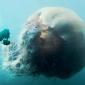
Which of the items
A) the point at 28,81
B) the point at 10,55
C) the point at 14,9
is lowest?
the point at 28,81

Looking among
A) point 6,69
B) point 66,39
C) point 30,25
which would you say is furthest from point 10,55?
point 66,39

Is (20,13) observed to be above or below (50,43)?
→ above

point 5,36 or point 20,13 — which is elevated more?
point 20,13

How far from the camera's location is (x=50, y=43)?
4.50 feet

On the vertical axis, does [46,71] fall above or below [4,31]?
below

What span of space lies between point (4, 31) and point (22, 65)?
210mm

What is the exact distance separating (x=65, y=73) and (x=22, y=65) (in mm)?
251

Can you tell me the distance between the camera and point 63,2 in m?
1.41

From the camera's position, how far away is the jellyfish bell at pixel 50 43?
1.35 m

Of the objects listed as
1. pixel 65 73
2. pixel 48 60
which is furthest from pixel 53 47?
pixel 65 73

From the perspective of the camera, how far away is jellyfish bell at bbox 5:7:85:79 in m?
1.35

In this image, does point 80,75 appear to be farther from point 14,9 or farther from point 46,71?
point 14,9

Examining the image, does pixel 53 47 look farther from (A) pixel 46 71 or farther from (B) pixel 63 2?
(B) pixel 63 2

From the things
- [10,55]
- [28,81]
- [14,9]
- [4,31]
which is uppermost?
[14,9]
